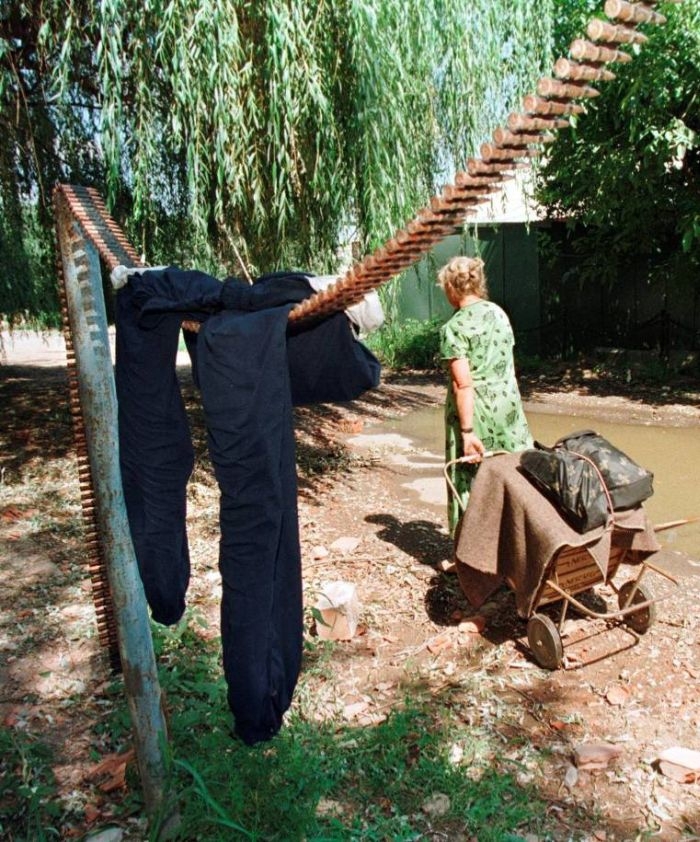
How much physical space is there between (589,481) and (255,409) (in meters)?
2.23

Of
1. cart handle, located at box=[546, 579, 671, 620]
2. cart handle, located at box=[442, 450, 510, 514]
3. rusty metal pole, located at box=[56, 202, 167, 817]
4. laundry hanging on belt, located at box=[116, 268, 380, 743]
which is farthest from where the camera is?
cart handle, located at box=[442, 450, 510, 514]

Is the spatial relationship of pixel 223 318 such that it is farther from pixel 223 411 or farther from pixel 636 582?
pixel 636 582

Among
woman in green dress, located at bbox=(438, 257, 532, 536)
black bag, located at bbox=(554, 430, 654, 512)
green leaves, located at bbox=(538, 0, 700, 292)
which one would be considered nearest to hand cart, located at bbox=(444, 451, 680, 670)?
black bag, located at bbox=(554, 430, 654, 512)

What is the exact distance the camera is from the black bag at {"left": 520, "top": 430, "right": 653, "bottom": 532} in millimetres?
3680

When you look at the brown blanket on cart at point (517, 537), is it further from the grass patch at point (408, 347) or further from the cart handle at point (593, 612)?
the grass patch at point (408, 347)

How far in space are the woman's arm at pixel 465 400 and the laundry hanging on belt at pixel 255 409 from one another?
2.43 m

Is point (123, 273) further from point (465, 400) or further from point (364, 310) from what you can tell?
point (465, 400)

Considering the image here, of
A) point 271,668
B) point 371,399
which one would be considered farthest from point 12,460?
point 271,668

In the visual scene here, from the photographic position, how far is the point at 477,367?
458 cm

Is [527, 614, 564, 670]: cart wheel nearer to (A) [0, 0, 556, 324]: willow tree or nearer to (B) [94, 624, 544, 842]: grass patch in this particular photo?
(B) [94, 624, 544, 842]: grass patch

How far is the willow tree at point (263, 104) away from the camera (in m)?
5.06

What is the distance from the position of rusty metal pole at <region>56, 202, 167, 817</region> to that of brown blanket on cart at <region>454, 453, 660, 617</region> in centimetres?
197

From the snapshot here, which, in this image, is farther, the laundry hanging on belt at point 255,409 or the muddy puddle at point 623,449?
the muddy puddle at point 623,449

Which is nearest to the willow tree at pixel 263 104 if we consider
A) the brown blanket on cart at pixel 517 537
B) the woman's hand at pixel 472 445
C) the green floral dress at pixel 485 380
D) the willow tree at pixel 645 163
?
the green floral dress at pixel 485 380
